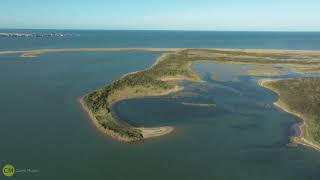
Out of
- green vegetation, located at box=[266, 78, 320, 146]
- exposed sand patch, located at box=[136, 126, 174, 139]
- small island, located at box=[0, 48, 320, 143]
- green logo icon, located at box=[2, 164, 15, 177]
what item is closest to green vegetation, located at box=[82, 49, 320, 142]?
small island, located at box=[0, 48, 320, 143]

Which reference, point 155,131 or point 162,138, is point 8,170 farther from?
point 155,131

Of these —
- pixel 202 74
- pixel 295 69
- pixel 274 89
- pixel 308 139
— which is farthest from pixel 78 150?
pixel 295 69

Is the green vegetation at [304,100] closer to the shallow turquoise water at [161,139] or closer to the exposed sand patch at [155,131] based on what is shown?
the shallow turquoise water at [161,139]

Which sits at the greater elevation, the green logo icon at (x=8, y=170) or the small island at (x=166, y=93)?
the small island at (x=166, y=93)

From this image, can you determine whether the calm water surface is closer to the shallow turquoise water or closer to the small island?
the shallow turquoise water

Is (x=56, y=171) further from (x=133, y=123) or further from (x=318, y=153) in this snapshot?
(x=318, y=153)

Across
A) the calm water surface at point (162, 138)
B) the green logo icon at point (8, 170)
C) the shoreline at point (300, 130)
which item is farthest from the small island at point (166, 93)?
the green logo icon at point (8, 170)
